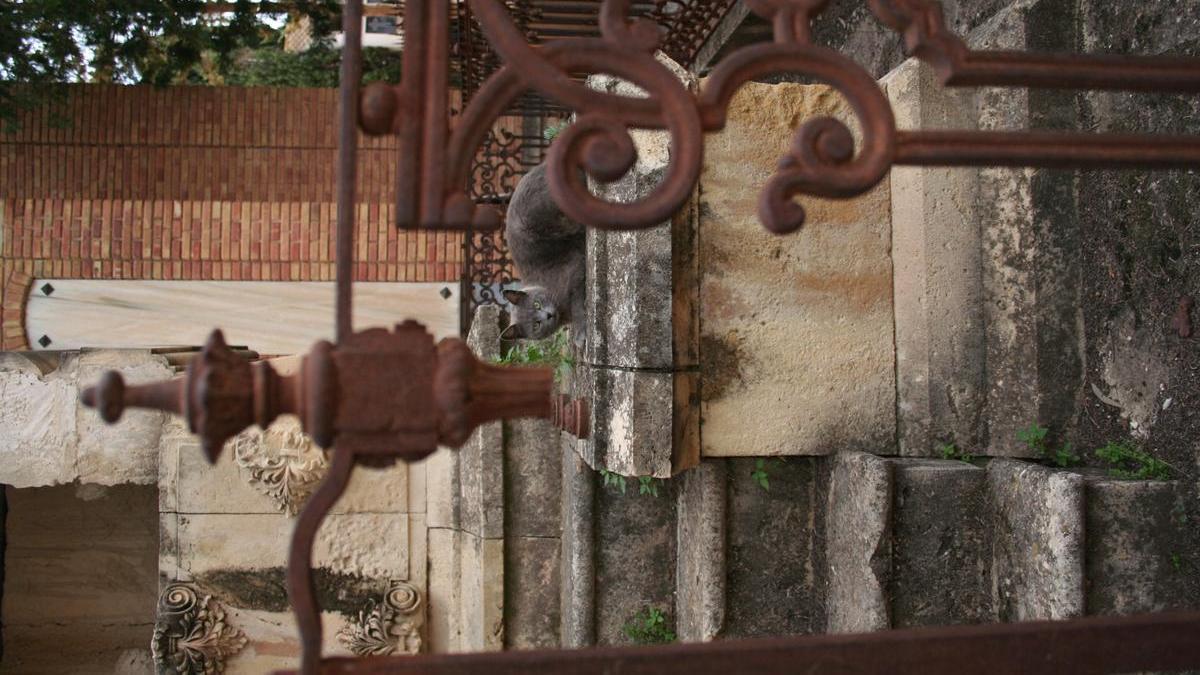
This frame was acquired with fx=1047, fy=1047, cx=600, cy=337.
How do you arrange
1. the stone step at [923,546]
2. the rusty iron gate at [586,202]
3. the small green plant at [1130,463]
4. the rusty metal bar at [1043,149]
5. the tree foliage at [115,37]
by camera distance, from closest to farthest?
the rusty iron gate at [586,202], the rusty metal bar at [1043,149], the small green plant at [1130,463], the stone step at [923,546], the tree foliage at [115,37]

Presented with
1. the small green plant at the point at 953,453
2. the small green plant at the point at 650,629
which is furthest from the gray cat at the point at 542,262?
the small green plant at the point at 953,453

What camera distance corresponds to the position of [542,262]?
387 cm

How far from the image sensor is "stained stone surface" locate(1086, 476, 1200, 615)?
8.98 ft

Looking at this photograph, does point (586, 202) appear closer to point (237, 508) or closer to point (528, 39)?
point (237, 508)

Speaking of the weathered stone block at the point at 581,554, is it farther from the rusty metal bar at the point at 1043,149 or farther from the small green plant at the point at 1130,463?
the rusty metal bar at the point at 1043,149

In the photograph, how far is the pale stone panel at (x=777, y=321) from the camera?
10.9 ft

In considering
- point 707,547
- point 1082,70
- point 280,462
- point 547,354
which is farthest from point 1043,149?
point 280,462

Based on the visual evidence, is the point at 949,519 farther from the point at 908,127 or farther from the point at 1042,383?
the point at 908,127

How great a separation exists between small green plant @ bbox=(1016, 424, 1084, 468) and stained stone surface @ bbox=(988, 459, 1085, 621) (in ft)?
0.58

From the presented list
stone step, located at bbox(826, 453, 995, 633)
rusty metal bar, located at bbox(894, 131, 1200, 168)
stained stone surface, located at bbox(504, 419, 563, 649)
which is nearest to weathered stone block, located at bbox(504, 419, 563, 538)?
stained stone surface, located at bbox(504, 419, 563, 649)

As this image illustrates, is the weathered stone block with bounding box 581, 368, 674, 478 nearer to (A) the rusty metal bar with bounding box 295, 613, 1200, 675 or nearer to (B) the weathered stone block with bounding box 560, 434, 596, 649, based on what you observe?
(B) the weathered stone block with bounding box 560, 434, 596, 649

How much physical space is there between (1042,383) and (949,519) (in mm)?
555

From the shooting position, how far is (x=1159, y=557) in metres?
2.76

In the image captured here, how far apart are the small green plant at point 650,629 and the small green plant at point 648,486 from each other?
45cm
